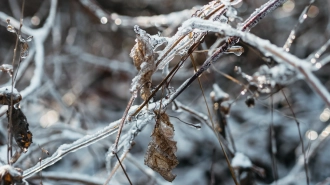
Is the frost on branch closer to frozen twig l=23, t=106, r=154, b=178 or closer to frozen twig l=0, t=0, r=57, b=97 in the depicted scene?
frozen twig l=23, t=106, r=154, b=178

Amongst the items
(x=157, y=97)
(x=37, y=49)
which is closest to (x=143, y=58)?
(x=37, y=49)

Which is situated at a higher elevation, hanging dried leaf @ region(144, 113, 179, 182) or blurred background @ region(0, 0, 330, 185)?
blurred background @ region(0, 0, 330, 185)

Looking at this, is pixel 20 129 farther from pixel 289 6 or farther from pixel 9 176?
pixel 289 6

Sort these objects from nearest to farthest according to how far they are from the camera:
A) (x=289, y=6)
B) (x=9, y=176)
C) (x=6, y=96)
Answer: (x=9, y=176) < (x=6, y=96) < (x=289, y=6)

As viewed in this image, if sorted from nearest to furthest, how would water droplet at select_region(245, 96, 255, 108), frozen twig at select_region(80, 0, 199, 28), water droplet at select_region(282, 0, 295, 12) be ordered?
water droplet at select_region(245, 96, 255, 108)
frozen twig at select_region(80, 0, 199, 28)
water droplet at select_region(282, 0, 295, 12)

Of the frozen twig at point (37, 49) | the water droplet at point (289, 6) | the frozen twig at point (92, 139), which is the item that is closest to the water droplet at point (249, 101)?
the frozen twig at point (92, 139)

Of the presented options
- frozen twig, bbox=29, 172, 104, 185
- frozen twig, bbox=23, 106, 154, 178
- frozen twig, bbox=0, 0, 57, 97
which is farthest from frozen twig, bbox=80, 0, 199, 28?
frozen twig, bbox=23, 106, 154, 178
